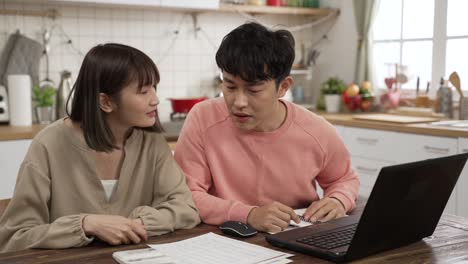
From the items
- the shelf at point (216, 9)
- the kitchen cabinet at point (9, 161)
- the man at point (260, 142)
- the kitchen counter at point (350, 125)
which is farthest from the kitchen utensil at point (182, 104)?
the man at point (260, 142)

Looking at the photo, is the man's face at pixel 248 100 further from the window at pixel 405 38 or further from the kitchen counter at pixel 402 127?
the window at pixel 405 38

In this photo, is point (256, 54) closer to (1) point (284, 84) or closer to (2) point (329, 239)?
(1) point (284, 84)

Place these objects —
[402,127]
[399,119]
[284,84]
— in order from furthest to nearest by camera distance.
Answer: [399,119] → [402,127] → [284,84]

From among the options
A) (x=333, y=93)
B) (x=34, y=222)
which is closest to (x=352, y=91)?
(x=333, y=93)

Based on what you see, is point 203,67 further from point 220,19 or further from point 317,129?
point 317,129

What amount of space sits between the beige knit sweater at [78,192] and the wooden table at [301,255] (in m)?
0.03

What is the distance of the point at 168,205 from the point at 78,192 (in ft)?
0.76

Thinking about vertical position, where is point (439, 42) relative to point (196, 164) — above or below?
above

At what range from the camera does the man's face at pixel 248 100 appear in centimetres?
155

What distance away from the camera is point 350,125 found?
3.64 meters

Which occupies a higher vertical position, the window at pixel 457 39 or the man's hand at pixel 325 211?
the window at pixel 457 39

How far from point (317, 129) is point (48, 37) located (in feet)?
7.75

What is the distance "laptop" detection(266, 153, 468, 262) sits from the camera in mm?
1130

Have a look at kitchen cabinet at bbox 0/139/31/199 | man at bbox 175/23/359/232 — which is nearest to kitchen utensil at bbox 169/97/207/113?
kitchen cabinet at bbox 0/139/31/199
